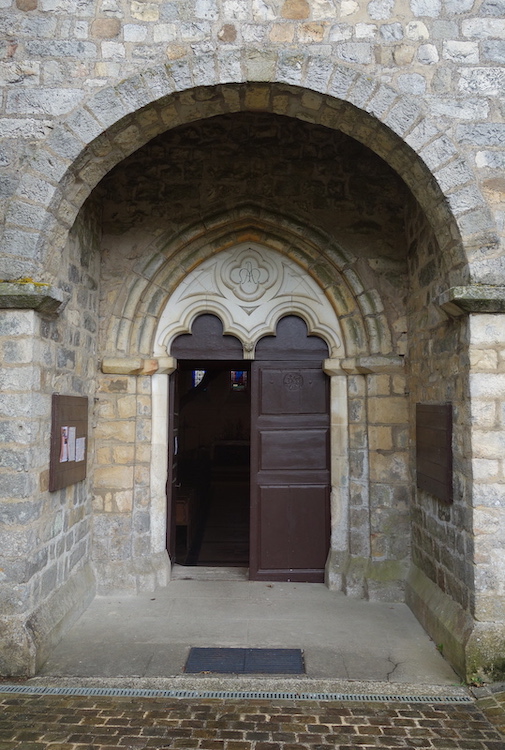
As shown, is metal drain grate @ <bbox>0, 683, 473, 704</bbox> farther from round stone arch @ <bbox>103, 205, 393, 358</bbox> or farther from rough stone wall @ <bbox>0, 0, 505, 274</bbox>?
rough stone wall @ <bbox>0, 0, 505, 274</bbox>

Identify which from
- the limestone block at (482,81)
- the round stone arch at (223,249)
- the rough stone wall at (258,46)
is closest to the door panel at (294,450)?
the round stone arch at (223,249)

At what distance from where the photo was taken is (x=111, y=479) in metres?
4.52

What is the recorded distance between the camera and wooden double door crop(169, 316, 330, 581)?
476cm

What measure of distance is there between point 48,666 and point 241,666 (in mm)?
1148

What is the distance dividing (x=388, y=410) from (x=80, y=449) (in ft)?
8.17

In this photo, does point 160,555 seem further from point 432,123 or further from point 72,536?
point 432,123

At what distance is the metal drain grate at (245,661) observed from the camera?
10.4ft

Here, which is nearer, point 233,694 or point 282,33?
point 233,694

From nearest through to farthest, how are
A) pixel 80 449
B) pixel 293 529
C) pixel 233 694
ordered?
pixel 233 694
pixel 80 449
pixel 293 529

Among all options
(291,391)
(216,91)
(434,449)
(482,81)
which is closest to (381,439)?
(434,449)

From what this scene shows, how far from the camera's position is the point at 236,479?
38.1ft

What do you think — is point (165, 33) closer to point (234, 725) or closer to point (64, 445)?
point (64, 445)

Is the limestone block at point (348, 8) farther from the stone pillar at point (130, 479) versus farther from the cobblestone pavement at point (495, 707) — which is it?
the cobblestone pavement at point (495, 707)

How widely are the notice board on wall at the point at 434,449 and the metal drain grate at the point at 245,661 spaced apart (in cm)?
140
